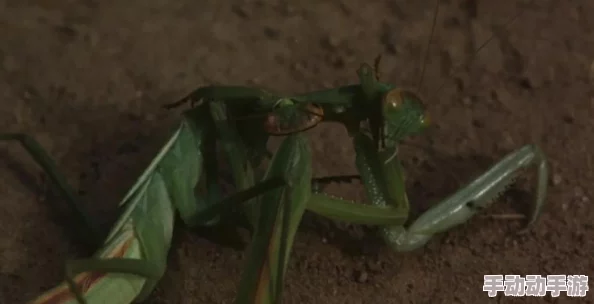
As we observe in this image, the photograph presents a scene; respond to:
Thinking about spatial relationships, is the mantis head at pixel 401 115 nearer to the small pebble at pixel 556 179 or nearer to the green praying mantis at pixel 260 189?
the green praying mantis at pixel 260 189

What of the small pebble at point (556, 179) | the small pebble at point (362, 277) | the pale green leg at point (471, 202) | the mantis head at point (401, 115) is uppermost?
the mantis head at point (401, 115)

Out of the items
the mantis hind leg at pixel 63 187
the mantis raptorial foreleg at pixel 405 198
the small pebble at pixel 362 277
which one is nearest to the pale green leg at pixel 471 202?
the mantis raptorial foreleg at pixel 405 198

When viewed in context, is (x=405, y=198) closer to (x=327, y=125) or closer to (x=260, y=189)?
(x=260, y=189)

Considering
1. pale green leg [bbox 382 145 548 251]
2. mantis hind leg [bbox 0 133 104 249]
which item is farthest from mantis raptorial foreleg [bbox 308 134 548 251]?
mantis hind leg [bbox 0 133 104 249]

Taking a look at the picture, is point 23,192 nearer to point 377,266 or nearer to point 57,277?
point 57,277

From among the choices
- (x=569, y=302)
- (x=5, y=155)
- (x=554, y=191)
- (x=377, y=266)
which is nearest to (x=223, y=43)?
(x=5, y=155)

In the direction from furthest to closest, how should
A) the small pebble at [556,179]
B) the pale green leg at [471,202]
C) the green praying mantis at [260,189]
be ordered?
the small pebble at [556,179]
the pale green leg at [471,202]
the green praying mantis at [260,189]

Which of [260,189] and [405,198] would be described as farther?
[405,198]

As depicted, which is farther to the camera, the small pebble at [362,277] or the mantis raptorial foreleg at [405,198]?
the small pebble at [362,277]

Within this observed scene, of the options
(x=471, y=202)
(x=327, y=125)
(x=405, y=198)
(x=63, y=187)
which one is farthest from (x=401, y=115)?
(x=63, y=187)
